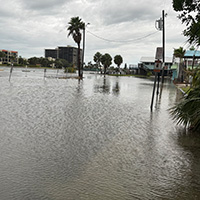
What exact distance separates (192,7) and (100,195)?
19.3ft

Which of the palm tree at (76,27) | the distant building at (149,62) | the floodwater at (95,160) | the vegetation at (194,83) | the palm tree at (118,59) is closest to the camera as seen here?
the floodwater at (95,160)

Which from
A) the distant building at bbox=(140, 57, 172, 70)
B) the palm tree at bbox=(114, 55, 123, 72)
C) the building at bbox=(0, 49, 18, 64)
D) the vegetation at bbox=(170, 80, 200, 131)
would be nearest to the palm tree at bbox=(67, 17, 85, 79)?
the vegetation at bbox=(170, 80, 200, 131)

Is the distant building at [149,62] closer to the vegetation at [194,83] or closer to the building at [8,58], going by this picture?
the vegetation at [194,83]

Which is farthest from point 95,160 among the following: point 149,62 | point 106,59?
point 106,59

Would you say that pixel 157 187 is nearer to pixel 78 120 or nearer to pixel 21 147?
pixel 21 147

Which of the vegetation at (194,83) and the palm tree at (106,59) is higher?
the palm tree at (106,59)

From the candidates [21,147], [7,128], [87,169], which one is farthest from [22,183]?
[7,128]

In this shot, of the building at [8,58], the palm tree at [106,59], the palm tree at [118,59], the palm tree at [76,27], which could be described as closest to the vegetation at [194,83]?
the palm tree at [76,27]

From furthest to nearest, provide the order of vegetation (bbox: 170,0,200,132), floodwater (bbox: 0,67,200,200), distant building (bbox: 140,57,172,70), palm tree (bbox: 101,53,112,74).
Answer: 1. palm tree (bbox: 101,53,112,74)
2. distant building (bbox: 140,57,172,70)
3. vegetation (bbox: 170,0,200,132)
4. floodwater (bbox: 0,67,200,200)

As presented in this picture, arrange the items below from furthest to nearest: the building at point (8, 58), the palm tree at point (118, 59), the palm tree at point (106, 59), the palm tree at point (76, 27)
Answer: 1. the building at point (8, 58)
2. the palm tree at point (118, 59)
3. the palm tree at point (106, 59)
4. the palm tree at point (76, 27)

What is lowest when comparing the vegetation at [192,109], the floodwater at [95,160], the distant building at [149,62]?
the floodwater at [95,160]

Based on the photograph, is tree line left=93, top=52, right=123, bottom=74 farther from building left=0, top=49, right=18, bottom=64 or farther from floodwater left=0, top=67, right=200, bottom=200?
floodwater left=0, top=67, right=200, bottom=200

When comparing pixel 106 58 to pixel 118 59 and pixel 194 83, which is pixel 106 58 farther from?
pixel 194 83

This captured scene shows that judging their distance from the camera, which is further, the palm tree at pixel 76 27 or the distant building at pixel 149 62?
the distant building at pixel 149 62
